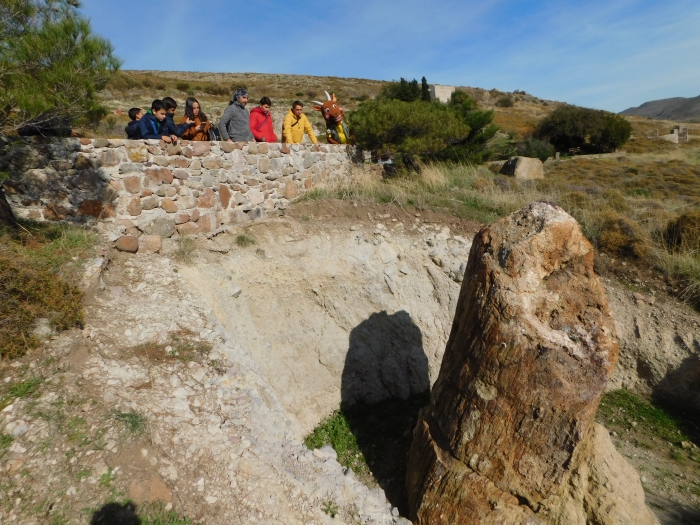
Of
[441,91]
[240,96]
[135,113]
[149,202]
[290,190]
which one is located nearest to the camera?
[149,202]

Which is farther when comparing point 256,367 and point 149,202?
point 149,202

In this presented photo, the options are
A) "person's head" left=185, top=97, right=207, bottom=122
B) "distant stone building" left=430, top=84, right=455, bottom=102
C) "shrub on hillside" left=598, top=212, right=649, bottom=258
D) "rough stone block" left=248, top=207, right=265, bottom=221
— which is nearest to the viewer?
"person's head" left=185, top=97, right=207, bottom=122

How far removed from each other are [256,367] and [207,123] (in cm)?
442

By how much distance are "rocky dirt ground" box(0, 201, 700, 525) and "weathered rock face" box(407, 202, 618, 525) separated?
1.07 m

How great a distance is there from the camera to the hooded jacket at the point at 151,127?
5949mm

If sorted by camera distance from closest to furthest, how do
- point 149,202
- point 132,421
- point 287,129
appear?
1. point 132,421
2. point 149,202
3. point 287,129

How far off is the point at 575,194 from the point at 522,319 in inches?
299

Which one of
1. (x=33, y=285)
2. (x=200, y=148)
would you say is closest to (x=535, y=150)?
(x=200, y=148)

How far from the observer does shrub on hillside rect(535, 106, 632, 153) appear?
24531mm

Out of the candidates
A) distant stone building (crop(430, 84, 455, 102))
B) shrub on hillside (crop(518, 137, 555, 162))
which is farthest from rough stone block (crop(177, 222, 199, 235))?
distant stone building (crop(430, 84, 455, 102))

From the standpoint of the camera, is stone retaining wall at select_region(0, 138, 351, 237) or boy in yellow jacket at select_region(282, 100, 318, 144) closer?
stone retaining wall at select_region(0, 138, 351, 237)

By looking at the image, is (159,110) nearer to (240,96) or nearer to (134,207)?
(240,96)

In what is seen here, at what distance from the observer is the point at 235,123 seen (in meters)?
6.91

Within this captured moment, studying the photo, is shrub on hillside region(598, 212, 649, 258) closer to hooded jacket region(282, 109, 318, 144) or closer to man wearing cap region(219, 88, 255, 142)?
hooded jacket region(282, 109, 318, 144)
